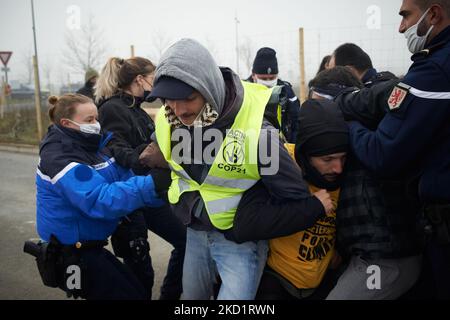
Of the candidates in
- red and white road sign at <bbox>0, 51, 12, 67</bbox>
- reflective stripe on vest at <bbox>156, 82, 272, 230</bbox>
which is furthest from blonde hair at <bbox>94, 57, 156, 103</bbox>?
red and white road sign at <bbox>0, 51, 12, 67</bbox>

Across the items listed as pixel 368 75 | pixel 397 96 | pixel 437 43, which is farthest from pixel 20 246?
pixel 437 43

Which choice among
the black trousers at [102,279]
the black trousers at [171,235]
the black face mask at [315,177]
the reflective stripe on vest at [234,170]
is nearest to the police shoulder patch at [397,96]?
the black face mask at [315,177]

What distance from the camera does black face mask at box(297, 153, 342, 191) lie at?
179cm

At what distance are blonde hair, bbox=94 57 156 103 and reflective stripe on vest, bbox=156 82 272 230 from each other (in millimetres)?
1357

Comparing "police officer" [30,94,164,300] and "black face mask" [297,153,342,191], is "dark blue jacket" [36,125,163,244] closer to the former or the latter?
"police officer" [30,94,164,300]

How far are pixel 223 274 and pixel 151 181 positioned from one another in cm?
61

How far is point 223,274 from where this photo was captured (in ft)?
6.29

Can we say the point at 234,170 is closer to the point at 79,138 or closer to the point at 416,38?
the point at 416,38

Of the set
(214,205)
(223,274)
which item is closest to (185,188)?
(214,205)

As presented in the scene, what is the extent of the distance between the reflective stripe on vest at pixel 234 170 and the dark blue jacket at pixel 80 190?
38cm

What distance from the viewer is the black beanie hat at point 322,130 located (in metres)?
1.71

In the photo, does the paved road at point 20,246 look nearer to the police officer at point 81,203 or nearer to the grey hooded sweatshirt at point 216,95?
the police officer at point 81,203

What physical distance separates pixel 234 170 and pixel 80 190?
90 cm

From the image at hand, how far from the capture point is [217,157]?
176cm
